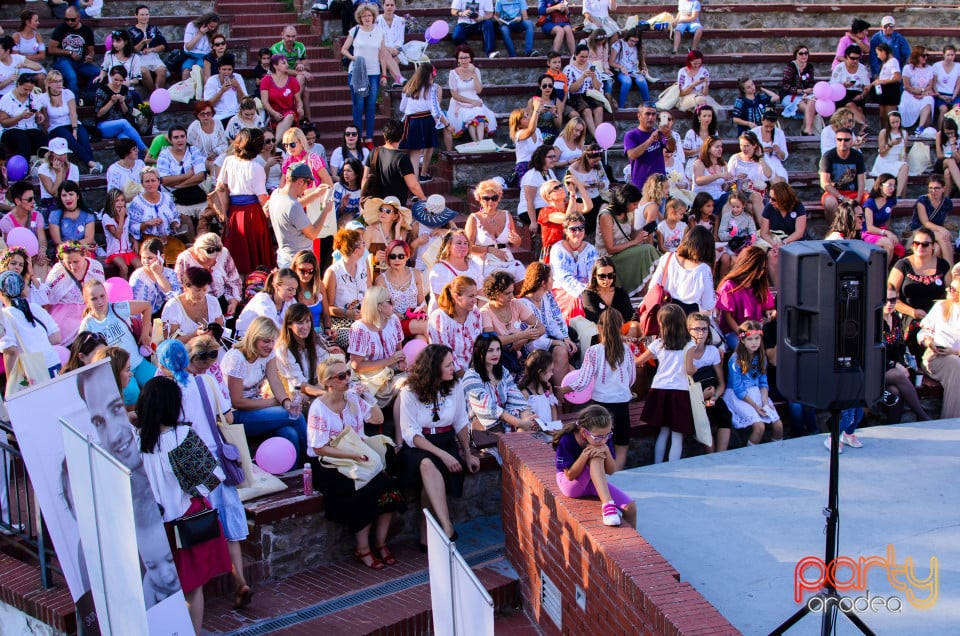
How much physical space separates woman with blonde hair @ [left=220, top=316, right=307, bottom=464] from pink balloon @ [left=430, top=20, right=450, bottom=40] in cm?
804

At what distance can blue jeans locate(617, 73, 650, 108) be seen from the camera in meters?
15.5

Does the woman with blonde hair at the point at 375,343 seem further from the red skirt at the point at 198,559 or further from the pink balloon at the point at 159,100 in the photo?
the pink balloon at the point at 159,100

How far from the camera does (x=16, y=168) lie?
11.5 m

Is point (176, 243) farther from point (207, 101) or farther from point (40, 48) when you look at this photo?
point (40, 48)

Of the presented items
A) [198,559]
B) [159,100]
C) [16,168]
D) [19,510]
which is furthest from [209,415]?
[159,100]

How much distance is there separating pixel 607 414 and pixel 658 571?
1.08m

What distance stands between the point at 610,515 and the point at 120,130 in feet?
27.1

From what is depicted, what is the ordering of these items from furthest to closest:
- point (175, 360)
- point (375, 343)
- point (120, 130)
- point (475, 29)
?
1. point (475, 29)
2. point (120, 130)
3. point (375, 343)
4. point (175, 360)

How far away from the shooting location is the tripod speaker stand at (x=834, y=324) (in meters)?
6.66

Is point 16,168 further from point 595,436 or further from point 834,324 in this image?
point 834,324

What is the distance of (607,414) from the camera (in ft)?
23.5

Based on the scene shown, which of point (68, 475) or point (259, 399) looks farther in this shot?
point (259, 399)

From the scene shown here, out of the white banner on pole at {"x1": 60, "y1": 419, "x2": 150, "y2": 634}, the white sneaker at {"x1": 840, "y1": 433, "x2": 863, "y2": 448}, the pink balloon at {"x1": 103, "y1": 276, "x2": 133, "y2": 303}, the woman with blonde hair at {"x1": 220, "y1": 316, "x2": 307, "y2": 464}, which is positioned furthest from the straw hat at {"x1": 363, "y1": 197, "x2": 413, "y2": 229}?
the white banner on pole at {"x1": 60, "y1": 419, "x2": 150, "y2": 634}

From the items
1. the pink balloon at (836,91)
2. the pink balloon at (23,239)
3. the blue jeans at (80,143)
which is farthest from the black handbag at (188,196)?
the pink balloon at (836,91)
